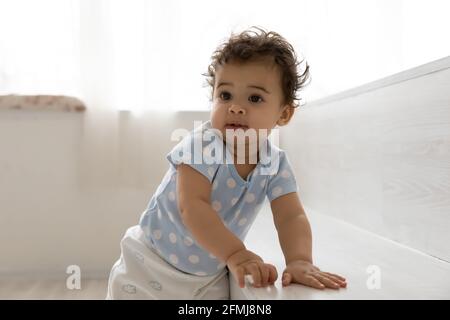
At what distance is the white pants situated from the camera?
846mm

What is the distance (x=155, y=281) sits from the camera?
0.86 metres

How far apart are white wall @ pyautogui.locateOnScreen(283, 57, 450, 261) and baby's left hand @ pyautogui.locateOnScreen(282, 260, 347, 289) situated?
0.92 ft

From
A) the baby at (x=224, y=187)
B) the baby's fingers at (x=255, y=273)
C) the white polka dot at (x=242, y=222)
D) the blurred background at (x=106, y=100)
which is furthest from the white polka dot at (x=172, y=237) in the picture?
the blurred background at (x=106, y=100)

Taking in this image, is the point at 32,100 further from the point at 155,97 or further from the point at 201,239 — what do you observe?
the point at 201,239

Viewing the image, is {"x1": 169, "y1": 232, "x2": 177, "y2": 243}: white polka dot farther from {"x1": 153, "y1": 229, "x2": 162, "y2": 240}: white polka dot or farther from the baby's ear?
the baby's ear

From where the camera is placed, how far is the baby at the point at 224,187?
2.48ft

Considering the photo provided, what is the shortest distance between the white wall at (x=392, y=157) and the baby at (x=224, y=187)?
0.78ft

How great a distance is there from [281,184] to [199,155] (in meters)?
0.15

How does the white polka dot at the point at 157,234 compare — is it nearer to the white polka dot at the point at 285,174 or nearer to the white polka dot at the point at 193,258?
the white polka dot at the point at 193,258

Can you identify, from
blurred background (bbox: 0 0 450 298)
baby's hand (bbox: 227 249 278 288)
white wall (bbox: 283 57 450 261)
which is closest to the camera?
baby's hand (bbox: 227 249 278 288)

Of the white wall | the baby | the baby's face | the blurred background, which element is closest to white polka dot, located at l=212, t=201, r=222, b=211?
the baby

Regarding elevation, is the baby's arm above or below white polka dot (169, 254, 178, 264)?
above

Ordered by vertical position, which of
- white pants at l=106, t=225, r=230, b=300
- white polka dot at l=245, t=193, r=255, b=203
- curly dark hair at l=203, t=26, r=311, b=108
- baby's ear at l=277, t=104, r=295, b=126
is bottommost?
white pants at l=106, t=225, r=230, b=300
